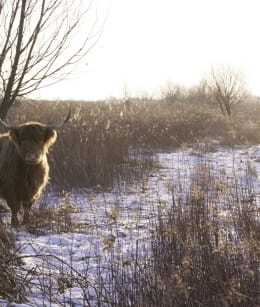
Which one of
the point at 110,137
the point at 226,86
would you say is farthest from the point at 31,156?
the point at 226,86

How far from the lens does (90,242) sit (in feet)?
14.9

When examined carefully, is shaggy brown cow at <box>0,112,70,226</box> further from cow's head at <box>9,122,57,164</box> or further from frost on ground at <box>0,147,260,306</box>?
frost on ground at <box>0,147,260,306</box>

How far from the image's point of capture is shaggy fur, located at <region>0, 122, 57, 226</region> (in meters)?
5.70

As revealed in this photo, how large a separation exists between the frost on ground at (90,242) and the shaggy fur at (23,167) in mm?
456

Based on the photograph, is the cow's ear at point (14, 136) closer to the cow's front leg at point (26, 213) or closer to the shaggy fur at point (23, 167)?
the shaggy fur at point (23, 167)

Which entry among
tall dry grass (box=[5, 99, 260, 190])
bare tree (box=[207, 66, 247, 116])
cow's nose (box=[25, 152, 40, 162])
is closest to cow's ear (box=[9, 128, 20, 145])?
cow's nose (box=[25, 152, 40, 162])

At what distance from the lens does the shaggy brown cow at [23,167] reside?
570 cm

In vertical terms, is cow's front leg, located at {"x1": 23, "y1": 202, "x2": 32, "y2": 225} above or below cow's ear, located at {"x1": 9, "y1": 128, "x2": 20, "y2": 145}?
below

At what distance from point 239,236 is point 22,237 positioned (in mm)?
2314

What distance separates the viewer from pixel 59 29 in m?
6.50

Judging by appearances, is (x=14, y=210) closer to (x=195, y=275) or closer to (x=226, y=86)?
(x=195, y=275)

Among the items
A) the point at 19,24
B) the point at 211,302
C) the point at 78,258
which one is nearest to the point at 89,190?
the point at 19,24

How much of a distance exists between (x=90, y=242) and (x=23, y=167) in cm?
175

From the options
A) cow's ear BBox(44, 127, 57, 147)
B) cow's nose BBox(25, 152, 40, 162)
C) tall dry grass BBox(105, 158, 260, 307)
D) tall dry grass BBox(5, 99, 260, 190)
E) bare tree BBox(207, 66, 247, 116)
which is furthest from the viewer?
bare tree BBox(207, 66, 247, 116)
